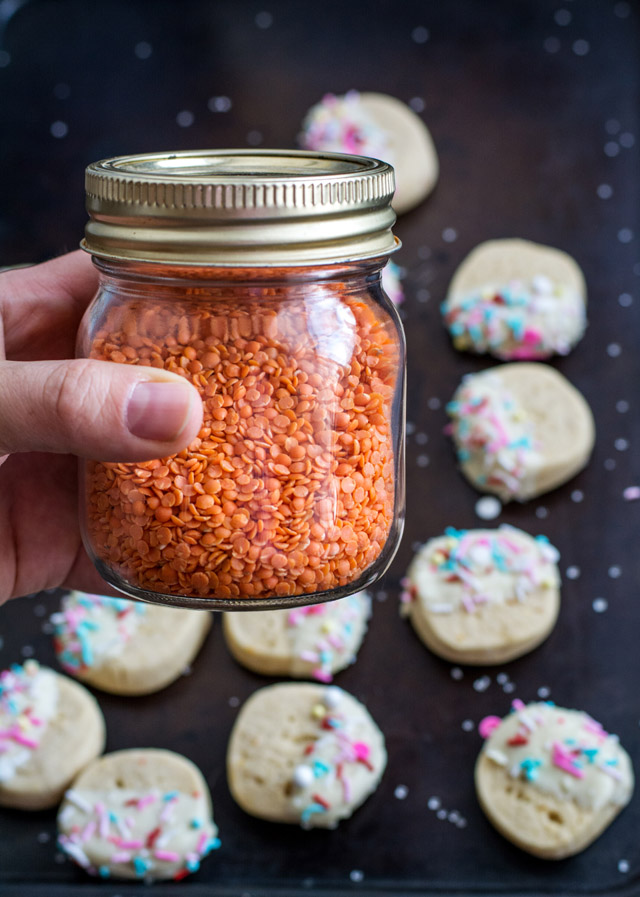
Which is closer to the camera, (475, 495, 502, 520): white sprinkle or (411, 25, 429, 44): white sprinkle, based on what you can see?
(475, 495, 502, 520): white sprinkle

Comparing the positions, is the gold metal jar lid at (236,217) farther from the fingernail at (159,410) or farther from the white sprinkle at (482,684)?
the white sprinkle at (482,684)

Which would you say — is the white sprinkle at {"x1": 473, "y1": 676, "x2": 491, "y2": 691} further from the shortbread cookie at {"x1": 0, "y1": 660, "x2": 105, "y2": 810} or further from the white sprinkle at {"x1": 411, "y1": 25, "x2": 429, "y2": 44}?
the white sprinkle at {"x1": 411, "y1": 25, "x2": 429, "y2": 44}

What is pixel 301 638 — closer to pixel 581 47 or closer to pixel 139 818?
pixel 139 818

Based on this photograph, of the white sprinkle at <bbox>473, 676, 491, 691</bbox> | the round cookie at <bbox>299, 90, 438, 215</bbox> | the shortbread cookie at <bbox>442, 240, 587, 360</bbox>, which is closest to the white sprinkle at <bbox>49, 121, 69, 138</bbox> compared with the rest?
the round cookie at <bbox>299, 90, 438, 215</bbox>

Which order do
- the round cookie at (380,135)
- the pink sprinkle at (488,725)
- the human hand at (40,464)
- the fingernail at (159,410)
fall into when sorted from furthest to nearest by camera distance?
the round cookie at (380,135) < the pink sprinkle at (488,725) < the human hand at (40,464) < the fingernail at (159,410)


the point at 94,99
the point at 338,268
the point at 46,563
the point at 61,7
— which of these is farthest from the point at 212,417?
the point at 61,7

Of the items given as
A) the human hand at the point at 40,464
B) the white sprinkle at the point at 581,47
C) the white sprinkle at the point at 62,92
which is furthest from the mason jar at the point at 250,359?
the white sprinkle at the point at 581,47
